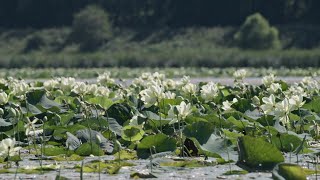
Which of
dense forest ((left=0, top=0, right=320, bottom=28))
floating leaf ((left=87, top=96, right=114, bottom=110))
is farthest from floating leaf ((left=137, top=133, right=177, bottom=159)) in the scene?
dense forest ((left=0, top=0, right=320, bottom=28))

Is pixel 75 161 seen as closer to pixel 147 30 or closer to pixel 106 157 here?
pixel 106 157

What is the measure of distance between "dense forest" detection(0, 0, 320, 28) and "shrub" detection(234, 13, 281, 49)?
38.8 feet

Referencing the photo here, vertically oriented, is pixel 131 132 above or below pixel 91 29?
above

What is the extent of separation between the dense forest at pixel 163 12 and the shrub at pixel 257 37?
11837 mm

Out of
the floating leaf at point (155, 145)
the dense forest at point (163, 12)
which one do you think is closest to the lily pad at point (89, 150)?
the floating leaf at point (155, 145)

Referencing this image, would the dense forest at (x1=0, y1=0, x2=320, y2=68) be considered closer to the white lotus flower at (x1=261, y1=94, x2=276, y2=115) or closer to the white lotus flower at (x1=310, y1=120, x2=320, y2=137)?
the white lotus flower at (x1=310, y1=120, x2=320, y2=137)

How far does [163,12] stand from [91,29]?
10567 millimetres

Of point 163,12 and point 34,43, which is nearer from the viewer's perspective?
point 34,43

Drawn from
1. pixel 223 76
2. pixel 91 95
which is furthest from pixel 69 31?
pixel 91 95

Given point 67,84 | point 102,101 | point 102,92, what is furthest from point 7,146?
point 67,84

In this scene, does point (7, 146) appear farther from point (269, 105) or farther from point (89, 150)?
point (269, 105)

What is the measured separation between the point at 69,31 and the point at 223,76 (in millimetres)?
48621

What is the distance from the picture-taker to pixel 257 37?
65875 mm

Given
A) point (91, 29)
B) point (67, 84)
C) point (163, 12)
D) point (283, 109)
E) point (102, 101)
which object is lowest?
point (91, 29)
